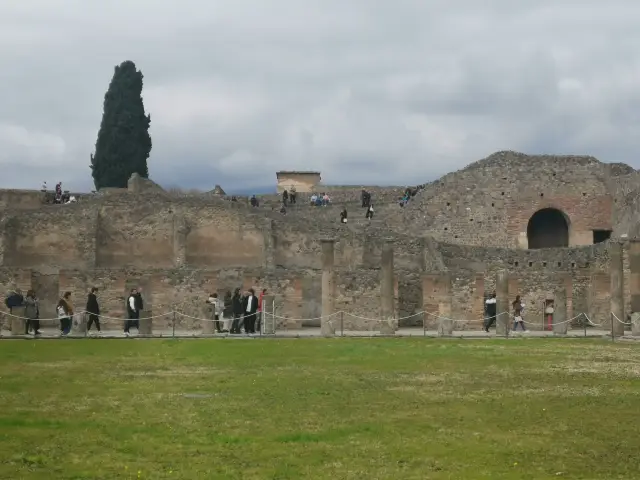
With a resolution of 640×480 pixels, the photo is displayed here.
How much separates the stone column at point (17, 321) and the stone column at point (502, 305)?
12.4 meters

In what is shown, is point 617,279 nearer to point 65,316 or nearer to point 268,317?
point 268,317

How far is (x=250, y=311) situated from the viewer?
29.9 meters

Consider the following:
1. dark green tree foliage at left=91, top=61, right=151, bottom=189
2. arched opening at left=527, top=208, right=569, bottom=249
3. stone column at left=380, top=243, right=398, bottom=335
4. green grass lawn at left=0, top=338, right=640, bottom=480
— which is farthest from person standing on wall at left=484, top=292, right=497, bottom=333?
dark green tree foliage at left=91, top=61, right=151, bottom=189

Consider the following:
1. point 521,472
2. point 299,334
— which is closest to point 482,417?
point 521,472

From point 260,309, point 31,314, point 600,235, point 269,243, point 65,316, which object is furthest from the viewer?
point 600,235

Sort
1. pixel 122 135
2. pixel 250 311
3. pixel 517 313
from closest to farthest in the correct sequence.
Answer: pixel 250 311, pixel 517 313, pixel 122 135

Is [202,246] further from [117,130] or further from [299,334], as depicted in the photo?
[117,130]

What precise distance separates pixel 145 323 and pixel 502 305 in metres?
9.55

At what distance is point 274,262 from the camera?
37594 mm

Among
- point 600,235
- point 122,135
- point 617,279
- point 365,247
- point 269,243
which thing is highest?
point 122,135

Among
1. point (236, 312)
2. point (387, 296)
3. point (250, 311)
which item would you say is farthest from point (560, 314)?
point (236, 312)

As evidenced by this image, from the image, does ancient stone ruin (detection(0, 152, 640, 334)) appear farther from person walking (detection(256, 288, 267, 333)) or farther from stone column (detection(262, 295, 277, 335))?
stone column (detection(262, 295, 277, 335))

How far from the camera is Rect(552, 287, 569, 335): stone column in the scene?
29.8 meters

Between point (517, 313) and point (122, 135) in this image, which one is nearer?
point (517, 313)
